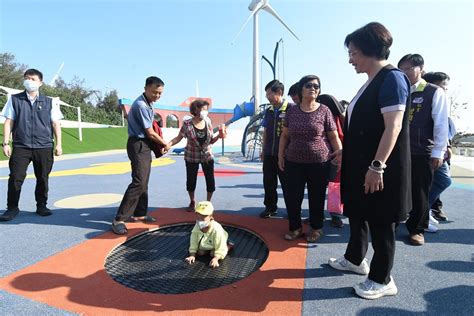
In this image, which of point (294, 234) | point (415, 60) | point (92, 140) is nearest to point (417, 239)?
point (294, 234)

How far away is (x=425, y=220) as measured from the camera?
342 centimetres

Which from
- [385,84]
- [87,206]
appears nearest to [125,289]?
[385,84]

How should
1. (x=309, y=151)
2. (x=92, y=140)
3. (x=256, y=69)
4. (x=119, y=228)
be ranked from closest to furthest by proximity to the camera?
(x=309, y=151) < (x=119, y=228) < (x=92, y=140) < (x=256, y=69)

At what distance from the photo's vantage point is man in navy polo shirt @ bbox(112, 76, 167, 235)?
3751 mm

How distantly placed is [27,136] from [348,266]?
14.6ft

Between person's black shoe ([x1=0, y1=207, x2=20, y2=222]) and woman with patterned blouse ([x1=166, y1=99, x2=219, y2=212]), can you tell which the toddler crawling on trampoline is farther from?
person's black shoe ([x1=0, y1=207, x2=20, y2=222])

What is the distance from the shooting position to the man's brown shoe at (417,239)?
3254mm

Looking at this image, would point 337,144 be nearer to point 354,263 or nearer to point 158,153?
point 354,263

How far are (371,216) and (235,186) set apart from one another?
4915 millimetres

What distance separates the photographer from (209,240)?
2998mm

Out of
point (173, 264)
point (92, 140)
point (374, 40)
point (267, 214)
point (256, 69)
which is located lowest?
point (173, 264)

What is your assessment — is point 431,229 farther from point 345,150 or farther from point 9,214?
point 9,214

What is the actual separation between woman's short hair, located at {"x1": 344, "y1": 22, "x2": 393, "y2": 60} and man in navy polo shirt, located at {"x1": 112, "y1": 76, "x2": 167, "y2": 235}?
261cm

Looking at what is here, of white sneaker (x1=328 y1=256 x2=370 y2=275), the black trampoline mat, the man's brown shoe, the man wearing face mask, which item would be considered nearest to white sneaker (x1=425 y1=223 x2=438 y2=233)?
the man's brown shoe
